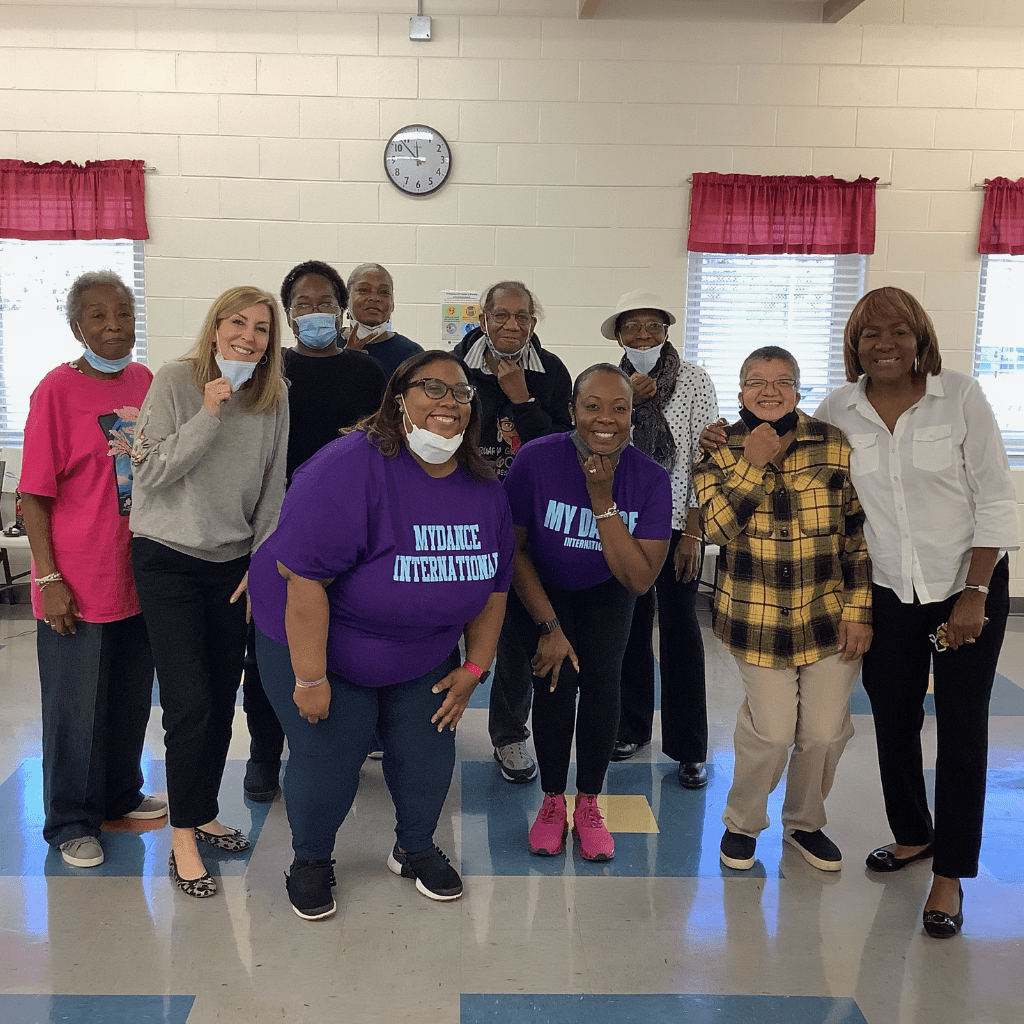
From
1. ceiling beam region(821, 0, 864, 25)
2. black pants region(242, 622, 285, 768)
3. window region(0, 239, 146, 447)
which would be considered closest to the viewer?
black pants region(242, 622, 285, 768)

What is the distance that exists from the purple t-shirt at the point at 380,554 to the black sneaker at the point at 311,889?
1.71 ft

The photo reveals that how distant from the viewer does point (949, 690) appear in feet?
7.86

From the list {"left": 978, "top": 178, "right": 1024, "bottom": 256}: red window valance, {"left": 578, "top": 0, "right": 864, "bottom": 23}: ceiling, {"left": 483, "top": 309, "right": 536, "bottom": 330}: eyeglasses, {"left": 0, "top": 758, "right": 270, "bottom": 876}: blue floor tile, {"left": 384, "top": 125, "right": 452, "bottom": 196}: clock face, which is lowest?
{"left": 0, "top": 758, "right": 270, "bottom": 876}: blue floor tile

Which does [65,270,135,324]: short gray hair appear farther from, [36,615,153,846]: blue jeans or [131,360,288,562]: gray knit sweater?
[36,615,153,846]: blue jeans

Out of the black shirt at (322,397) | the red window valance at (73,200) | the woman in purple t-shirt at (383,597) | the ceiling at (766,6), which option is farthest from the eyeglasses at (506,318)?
the red window valance at (73,200)

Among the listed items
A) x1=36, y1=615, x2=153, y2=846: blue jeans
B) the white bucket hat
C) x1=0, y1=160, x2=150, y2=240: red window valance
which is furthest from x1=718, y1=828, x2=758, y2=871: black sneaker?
x1=0, y1=160, x2=150, y2=240: red window valance

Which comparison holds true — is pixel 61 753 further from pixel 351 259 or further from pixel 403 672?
pixel 351 259

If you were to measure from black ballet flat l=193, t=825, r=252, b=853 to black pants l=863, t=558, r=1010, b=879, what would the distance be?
180cm

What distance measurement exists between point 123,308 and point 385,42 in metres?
3.42

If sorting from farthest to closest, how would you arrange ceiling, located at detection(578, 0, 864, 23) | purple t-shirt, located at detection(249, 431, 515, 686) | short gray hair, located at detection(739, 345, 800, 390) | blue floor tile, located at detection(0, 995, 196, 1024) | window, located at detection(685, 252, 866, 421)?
window, located at detection(685, 252, 866, 421)
ceiling, located at detection(578, 0, 864, 23)
short gray hair, located at detection(739, 345, 800, 390)
purple t-shirt, located at detection(249, 431, 515, 686)
blue floor tile, located at detection(0, 995, 196, 1024)

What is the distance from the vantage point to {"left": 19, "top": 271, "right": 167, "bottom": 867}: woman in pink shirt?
2.52 metres

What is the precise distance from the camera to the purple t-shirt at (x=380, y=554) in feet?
7.09

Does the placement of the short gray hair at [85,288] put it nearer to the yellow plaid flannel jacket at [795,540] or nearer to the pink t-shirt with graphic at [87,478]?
the pink t-shirt with graphic at [87,478]

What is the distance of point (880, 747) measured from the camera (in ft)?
8.70
